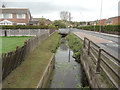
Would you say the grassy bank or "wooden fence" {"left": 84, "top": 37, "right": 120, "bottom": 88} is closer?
"wooden fence" {"left": 84, "top": 37, "right": 120, "bottom": 88}

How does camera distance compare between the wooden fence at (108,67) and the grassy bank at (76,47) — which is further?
the grassy bank at (76,47)

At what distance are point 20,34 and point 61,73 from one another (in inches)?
836

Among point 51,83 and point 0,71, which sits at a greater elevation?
point 0,71

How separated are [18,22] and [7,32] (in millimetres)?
15787

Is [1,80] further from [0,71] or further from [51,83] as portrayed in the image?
[51,83]

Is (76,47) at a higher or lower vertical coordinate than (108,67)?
lower

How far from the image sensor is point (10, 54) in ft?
14.4

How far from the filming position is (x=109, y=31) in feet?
99.5

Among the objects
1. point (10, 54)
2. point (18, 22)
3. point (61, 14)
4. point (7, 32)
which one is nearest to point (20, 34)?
point (7, 32)

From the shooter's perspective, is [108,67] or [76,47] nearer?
[108,67]

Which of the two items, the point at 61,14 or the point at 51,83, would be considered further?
the point at 61,14

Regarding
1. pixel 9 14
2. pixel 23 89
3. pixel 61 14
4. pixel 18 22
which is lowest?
pixel 23 89

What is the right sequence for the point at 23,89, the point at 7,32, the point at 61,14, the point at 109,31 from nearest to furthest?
the point at 23,89 → the point at 7,32 → the point at 109,31 → the point at 61,14

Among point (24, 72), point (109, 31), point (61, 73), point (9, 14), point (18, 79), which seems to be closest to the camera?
point (18, 79)
